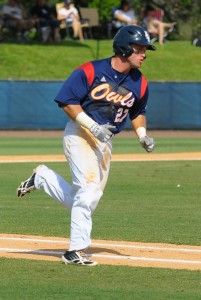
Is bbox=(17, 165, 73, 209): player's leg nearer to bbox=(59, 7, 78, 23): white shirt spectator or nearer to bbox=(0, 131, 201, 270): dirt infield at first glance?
bbox=(0, 131, 201, 270): dirt infield

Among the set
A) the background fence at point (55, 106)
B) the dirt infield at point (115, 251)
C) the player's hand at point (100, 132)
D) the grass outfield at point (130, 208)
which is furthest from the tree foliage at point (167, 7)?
the player's hand at point (100, 132)

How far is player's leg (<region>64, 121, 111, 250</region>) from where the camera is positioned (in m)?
8.52

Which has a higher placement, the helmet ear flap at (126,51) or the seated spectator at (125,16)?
the helmet ear flap at (126,51)

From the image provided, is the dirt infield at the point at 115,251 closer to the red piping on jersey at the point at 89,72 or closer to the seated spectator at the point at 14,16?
the red piping on jersey at the point at 89,72

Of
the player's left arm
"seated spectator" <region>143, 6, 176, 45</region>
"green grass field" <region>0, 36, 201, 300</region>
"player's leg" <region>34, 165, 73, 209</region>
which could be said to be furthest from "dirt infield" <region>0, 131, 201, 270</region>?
"seated spectator" <region>143, 6, 176, 45</region>

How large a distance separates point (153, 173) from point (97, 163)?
10.3 meters

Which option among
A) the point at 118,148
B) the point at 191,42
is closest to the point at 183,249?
the point at 118,148

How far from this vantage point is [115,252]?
941cm

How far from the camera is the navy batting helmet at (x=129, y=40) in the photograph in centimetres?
871

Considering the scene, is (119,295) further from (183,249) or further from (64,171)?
(64,171)

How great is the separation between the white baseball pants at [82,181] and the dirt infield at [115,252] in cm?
45

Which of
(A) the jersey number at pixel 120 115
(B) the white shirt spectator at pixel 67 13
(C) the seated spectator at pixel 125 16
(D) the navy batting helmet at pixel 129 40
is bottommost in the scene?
(C) the seated spectator at pixel 125 16

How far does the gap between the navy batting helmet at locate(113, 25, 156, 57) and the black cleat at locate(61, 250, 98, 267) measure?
72.1 inches

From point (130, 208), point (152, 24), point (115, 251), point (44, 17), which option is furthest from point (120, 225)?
point (152, 24)
